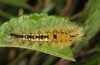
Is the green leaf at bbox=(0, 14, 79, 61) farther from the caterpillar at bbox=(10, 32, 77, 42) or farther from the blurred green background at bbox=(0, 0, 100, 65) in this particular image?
the blurred green background at bbox=(0, 0, 100, 65)

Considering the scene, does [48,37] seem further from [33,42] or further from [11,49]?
[11,49]

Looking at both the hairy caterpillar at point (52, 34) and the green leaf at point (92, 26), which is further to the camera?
the green leaf at point (92, 26)

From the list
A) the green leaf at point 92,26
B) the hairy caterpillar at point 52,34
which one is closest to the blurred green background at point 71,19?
the green leaf at point 92,26

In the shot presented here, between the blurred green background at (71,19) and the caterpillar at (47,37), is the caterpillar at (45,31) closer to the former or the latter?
the caterpillar at (47,37)

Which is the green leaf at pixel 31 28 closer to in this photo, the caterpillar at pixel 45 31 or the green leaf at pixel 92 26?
the caterpillar at pixel 45 31

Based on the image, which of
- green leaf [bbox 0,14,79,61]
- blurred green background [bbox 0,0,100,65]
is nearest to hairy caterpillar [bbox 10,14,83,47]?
green leaf [bbox 0,14,79,61]

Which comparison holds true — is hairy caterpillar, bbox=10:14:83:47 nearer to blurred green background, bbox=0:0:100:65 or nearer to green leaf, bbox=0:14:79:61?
green leaf, bbox=0:14:79:61

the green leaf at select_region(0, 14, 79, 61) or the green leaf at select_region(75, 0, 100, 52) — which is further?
the green leaf at select_region(75, 0, 100, 52)

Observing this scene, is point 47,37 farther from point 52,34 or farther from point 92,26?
point 92,26

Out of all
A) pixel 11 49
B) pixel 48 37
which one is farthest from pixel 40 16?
pixel 11 49

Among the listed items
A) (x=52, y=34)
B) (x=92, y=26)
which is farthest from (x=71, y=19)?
(x=52, y=34)
